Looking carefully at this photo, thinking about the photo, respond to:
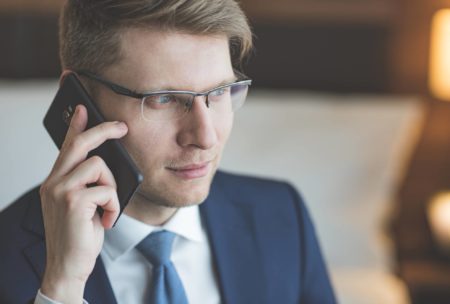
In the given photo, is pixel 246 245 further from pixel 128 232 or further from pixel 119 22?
pixel 119 22

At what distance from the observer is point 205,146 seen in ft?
3.64

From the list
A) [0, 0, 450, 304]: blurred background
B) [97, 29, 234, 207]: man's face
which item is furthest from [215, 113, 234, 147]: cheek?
[0, 0, 450, 304]: blurred background

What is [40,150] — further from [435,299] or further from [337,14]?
[435,299]

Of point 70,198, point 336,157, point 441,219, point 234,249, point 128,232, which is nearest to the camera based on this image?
point 70,198

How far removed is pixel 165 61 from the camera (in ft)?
3.60

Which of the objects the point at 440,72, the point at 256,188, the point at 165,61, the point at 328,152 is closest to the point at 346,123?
the point at 328,152

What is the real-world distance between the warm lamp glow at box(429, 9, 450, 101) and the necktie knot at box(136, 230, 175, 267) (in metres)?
1.58

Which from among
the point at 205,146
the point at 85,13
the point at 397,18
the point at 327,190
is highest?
the point at 85,13

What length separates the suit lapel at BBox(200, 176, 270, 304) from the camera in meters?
1.32

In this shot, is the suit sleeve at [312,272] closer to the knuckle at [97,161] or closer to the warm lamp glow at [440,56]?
the knuckle at [97,161]

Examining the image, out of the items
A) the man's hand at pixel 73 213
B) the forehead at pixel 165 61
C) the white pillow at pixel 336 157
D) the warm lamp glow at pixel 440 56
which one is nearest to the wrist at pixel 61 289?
the man's hand at pixel 73 213

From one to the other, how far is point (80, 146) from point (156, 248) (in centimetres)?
28

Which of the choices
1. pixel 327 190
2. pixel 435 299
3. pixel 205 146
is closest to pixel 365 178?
pixel 327 190

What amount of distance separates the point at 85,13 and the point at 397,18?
161 cm
